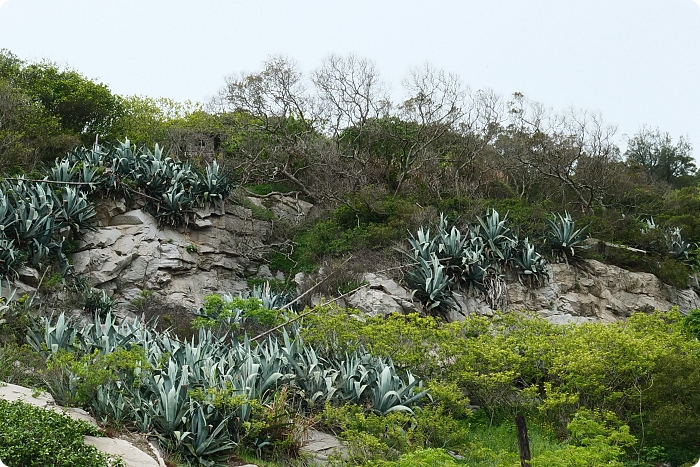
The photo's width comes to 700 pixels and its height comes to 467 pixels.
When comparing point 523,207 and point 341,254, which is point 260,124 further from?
point 523,207

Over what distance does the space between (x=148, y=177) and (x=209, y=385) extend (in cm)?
1060

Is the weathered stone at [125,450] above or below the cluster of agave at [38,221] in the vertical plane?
below

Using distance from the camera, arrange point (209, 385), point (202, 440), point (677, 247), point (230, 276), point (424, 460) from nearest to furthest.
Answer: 1. point (424, 460)
2. point (202, 440)
3. point (209, 385)
4. point (230, 276)
5. point (677, 247)

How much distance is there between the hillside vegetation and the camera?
8.85 m

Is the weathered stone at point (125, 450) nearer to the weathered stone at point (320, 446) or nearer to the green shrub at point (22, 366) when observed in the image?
the weathered stone at point (320, 446)

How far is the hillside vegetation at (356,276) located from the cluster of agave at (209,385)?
4cm

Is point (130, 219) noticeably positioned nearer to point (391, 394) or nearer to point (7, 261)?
point (7, 261)

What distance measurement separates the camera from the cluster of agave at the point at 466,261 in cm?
1603

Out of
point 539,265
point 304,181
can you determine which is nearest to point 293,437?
point 539,265

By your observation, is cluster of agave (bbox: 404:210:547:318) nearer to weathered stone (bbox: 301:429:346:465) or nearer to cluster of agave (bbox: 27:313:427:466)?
cluster of agave (bbox: 27:313:427:466)

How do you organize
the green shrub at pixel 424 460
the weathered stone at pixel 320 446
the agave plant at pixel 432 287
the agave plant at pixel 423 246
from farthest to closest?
the agave plant at pixel 423 246, the agave plant at pixel 432 287, the weathered stone at pixel 320 446, the green shrub at pixel 424 460

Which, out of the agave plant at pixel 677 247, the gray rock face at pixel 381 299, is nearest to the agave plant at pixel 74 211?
the gray rock face at pixel 381 299

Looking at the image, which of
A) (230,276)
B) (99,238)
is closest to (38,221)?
(99,238)

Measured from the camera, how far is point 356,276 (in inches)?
653
